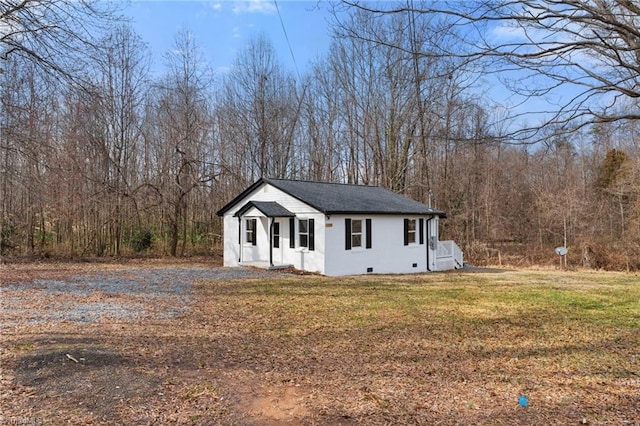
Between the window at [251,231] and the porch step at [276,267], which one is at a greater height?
the window at [251,231]

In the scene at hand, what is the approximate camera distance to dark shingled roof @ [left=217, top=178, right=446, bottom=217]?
16.3m

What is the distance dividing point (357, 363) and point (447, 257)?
16837 millimetres

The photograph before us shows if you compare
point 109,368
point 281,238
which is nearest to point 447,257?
point 281,238

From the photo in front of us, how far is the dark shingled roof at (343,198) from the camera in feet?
53.5

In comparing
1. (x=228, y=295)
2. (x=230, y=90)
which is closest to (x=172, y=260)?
(x=228, y=295)

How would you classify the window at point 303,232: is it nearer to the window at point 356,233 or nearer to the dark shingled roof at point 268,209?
the dark shingled roof at point 268,209

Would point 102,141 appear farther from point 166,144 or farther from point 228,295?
point 228,295

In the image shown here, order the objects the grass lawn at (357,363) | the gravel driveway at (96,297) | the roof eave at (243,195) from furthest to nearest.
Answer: the roof eave at (243,195) < the gravel driveway at (96,297) < the grass lawn at (357,363)

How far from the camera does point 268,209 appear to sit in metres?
16.9

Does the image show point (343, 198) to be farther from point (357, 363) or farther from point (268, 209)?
point (357, 363)

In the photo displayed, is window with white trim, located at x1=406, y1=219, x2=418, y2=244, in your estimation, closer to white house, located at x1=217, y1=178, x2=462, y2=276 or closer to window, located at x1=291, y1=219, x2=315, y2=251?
white house, located at x1=217, y1=178, x2=462, y2=276

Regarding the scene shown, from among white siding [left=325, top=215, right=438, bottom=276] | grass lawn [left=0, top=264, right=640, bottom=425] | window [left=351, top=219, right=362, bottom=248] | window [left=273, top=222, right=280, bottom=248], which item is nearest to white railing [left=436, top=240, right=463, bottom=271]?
white siding [left=325, top=215, right=438, bottom=276]

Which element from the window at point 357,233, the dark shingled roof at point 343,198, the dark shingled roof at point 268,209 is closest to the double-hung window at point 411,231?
the dark shingled roof at point 343,198

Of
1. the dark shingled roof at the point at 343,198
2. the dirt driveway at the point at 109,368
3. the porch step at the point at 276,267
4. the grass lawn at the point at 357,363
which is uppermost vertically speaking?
the dark shingled roof at the point at 343,198
